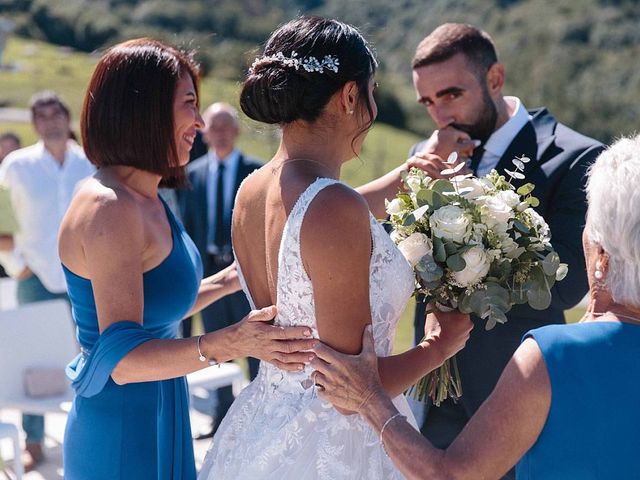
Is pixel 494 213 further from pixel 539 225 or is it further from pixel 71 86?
pixel 71 86

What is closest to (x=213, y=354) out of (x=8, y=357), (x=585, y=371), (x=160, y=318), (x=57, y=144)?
(x=160, y=318)

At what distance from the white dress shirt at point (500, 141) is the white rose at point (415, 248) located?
1142 mm

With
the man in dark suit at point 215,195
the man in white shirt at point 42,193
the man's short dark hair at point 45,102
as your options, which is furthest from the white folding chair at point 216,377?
the man's short dark hair at point 45,102

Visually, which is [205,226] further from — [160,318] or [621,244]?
[621,244]

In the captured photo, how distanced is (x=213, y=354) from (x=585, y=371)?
109 cm

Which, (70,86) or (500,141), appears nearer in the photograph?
(500,141)

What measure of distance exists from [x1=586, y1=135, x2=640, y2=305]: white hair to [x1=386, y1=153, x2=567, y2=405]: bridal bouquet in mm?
471

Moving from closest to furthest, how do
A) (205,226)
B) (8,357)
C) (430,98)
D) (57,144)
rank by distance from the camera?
(430,98) → (8,357) → (57,144) → (205,226)

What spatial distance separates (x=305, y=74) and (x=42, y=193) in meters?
4.73

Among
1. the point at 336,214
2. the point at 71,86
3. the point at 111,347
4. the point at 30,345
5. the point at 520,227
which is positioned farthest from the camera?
the point at 71,86

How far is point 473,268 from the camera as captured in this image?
92.4 inches

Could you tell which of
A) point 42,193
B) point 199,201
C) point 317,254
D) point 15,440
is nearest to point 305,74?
point 317,254

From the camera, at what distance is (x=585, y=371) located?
5.91 feet

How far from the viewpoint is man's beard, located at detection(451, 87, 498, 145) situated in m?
3.64
